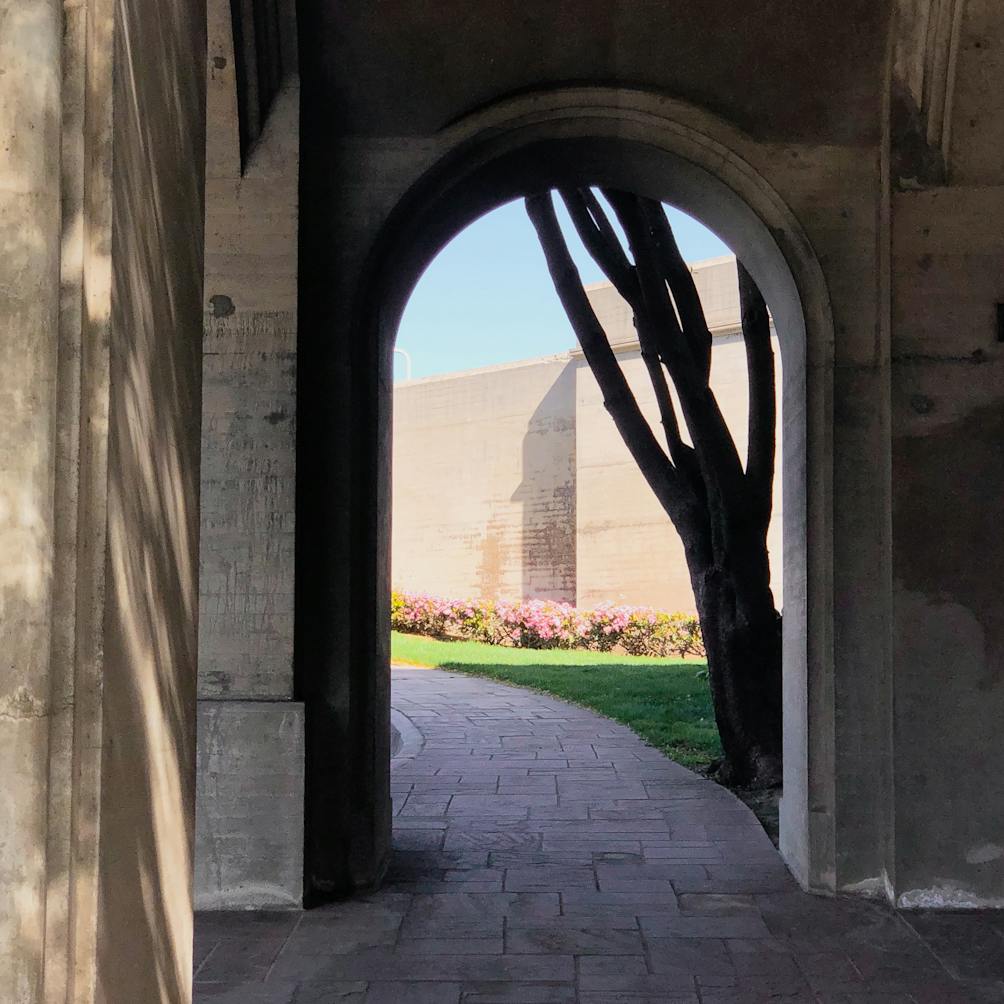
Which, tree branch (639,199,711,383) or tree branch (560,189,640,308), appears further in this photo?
tree branch (560,189,640,308)

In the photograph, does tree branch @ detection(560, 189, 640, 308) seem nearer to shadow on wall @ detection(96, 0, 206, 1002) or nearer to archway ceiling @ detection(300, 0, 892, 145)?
archway ceiling @ detection(300, 0, 892, 145)

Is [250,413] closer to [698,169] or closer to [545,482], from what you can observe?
[698,169]

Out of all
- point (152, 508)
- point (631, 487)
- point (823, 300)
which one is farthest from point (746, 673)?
point (631, 487)

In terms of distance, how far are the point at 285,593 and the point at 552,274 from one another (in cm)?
417

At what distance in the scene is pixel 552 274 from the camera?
7434mm

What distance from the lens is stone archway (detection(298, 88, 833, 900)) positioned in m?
4.09

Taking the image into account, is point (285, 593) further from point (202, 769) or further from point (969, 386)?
point (969, 386)

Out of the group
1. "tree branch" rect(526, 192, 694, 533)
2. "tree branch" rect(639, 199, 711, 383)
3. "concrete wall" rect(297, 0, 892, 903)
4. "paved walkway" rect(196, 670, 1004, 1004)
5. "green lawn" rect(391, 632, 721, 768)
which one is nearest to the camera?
"paved walkway" rect(196, 670, 1004, 1004)

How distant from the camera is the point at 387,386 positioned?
4.62 metres

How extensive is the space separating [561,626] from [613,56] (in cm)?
1273

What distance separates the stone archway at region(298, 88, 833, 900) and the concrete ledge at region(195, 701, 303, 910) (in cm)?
11

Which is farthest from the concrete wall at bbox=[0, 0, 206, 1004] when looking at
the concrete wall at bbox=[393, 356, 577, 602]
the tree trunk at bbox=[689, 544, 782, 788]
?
the concrete wall at bbox=[393, 356, 577, 602]

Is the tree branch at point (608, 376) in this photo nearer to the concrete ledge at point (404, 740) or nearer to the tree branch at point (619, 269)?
the tree branch at point (619, 269)

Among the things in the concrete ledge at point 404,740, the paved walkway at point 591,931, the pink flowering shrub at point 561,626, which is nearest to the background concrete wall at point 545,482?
the pink flowering shrub at point 561,626
